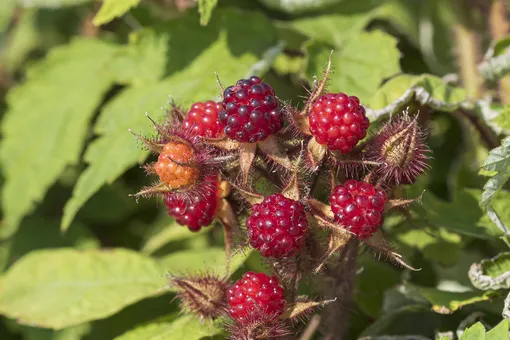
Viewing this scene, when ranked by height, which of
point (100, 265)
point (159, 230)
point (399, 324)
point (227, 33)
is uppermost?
point (227, 33)

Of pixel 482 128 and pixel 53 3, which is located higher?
pixel 482 128

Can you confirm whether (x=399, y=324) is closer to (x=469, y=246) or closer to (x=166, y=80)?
(x=469, y=246)

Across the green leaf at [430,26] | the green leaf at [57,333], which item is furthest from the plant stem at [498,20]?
the green leaf at [57,333]

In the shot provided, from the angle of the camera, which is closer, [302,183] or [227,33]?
[302,183]

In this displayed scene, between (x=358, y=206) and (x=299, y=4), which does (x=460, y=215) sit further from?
(x=299, y=4)

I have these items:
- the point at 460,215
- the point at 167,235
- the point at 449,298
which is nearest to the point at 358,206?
the point at 449,298

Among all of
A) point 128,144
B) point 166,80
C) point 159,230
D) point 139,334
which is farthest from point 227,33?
point 139,334

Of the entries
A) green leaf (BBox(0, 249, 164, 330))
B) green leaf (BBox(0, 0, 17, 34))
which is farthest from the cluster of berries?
green leaf (BBox(0, 0, 17, 34))

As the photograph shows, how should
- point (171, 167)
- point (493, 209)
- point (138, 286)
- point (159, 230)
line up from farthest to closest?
point (159, 230)
point (138, 286)
point (493, 209)
point (171, 167)
